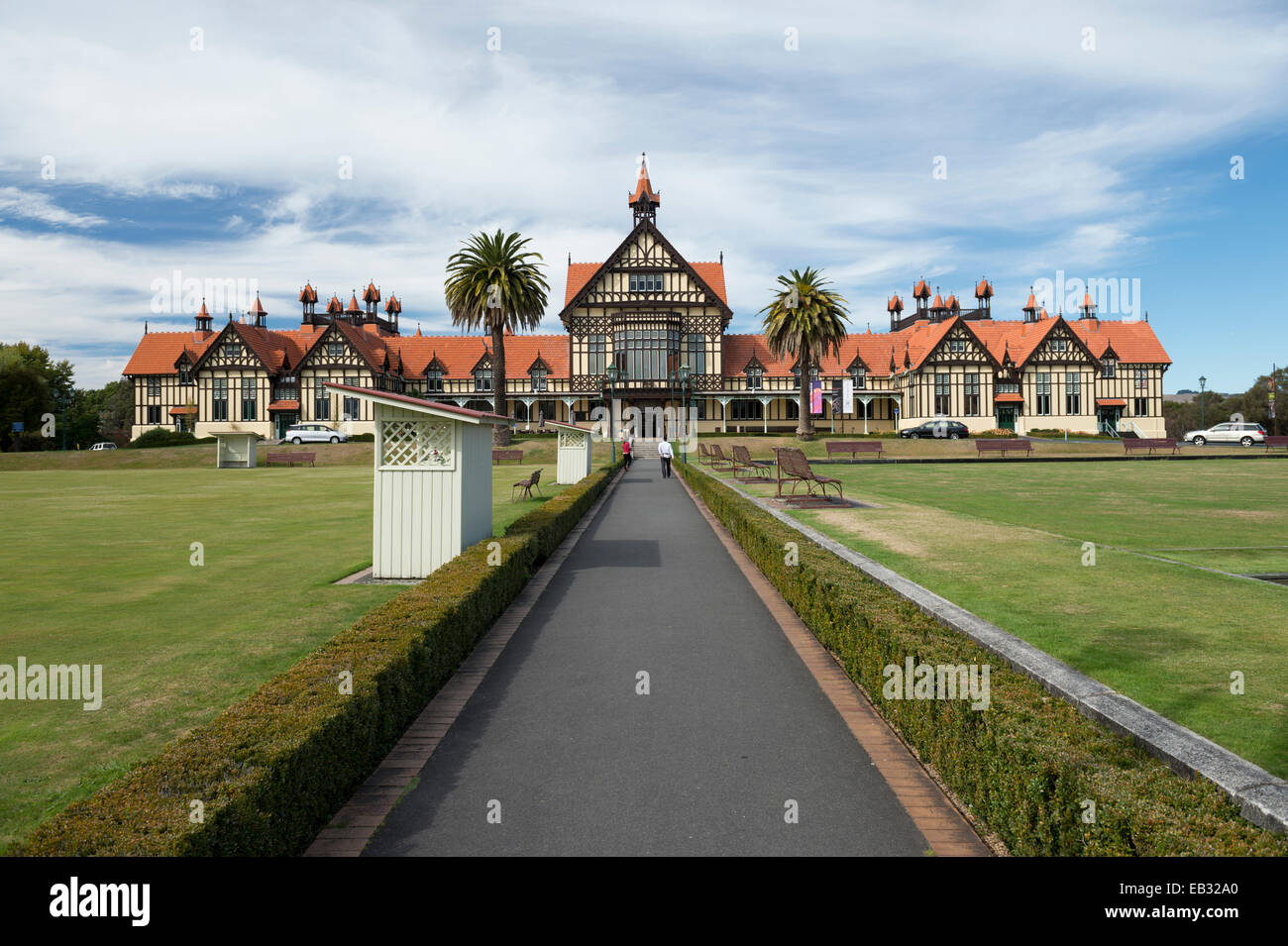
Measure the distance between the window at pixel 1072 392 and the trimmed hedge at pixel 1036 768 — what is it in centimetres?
7005

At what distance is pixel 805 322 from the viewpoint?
51719mm

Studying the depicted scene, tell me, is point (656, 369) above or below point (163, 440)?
above

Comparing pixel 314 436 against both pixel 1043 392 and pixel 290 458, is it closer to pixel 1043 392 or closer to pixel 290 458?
pixel 290 458

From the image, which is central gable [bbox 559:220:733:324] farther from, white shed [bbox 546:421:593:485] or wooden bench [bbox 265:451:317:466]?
white shed [bbox 546:421:593:485]

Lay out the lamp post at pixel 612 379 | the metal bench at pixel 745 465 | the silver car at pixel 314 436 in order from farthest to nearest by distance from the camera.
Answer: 1. the lamp post at pixel 612 379
2. the silver car at pixel 314 436
3. the metal bench at pixel 745 465

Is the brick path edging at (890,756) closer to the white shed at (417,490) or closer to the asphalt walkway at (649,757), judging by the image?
the asphalt walkway at (649,757)

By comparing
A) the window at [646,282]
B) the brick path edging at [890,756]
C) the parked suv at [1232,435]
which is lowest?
the brick path edging at [890,756]

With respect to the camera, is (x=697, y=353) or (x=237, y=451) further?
(x=697, y=353)

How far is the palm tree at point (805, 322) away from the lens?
51.8 meters

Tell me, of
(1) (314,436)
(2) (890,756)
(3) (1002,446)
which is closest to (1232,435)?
(3) (1002,446)

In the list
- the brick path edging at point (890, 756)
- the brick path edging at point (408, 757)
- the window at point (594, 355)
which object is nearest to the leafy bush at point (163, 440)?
the window at point (594, 355)

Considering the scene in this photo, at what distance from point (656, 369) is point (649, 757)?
5609 cm
